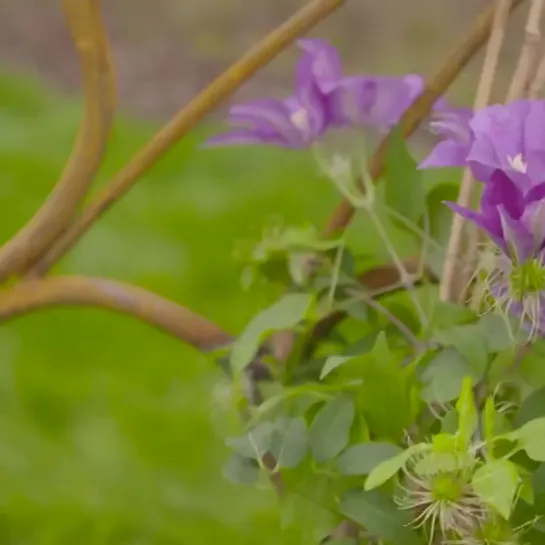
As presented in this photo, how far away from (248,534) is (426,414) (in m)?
0.30

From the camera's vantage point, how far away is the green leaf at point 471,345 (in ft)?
1.10

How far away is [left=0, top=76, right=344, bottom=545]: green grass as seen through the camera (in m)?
0.63

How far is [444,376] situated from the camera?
0.33m

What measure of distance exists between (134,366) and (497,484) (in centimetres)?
56

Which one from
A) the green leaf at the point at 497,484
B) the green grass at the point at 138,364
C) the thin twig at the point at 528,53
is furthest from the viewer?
the green grass at the point at 138,364

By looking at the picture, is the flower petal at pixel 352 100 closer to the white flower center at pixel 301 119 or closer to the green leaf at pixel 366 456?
the white flower center at pixel 301 119

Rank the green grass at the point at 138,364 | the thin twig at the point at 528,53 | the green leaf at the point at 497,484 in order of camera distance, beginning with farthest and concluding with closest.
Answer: the green grass at the point at 138,364 < the thin twig at the point at 528,53 < the green leaf at the point at 497,484

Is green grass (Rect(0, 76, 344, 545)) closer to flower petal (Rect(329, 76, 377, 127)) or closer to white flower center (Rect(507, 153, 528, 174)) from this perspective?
flower petal (Rect(329, 76, 377, 127))

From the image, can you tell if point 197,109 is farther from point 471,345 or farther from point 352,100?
point 471,345

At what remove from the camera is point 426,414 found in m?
0.36

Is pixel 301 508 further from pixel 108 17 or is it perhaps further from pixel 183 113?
pixel 108 17

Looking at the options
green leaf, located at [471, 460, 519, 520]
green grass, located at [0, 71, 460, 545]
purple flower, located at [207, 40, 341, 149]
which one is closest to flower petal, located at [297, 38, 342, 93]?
purple flower, located at [207, 40, 341, 149]

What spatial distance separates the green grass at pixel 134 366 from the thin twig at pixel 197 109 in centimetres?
7

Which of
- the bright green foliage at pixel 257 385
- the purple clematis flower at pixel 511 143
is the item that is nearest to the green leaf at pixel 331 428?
the bright green foliage at pixel 257 385
